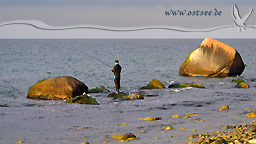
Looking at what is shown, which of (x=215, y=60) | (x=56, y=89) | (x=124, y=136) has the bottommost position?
(x=124, y=136)

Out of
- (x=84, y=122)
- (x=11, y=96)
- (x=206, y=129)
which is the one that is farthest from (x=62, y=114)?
(x=11, y=96)

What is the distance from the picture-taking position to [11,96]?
21781 mm

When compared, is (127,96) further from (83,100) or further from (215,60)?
(215,60)

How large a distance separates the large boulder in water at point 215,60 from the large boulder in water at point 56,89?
479 inches

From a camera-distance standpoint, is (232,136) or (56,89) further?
(56,89)

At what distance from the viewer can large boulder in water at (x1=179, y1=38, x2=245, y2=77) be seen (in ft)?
96.1

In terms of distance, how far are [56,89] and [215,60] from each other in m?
13.7

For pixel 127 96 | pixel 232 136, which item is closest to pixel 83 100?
pixel 127 96

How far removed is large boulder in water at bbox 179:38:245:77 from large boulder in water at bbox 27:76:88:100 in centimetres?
1216

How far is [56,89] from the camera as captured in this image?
19.5 meters

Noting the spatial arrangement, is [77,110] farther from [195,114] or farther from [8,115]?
[195,114]

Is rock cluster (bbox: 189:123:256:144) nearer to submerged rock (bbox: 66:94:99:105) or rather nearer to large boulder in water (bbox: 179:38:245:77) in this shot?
submerged rock (bbox: 66:94:99:105)

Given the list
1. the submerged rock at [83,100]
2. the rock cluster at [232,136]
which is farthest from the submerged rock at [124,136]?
the submerged rock at [83,100]

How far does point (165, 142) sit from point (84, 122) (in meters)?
3.95
